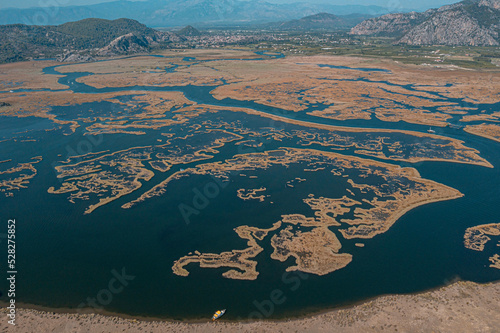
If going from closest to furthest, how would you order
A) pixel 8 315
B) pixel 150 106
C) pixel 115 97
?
pixel 8 315, pixel 150 106, pixel 115 97

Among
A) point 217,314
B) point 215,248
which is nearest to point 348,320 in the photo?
point 217,314

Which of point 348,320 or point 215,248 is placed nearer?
point 348,320

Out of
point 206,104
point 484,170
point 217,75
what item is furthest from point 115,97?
point 484,170

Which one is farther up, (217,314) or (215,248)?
(215,248)

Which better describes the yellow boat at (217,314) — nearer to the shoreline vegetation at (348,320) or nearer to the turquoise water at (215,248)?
the shoreline vegetation at (348,320)

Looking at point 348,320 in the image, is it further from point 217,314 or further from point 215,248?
point 215,248

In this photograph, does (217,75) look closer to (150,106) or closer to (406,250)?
(150,106)

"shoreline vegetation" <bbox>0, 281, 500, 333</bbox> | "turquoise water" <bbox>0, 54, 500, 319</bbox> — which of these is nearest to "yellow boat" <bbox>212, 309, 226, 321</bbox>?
"shoreline vegetation" <bbox>0, 281, 500, 333</bbox>
